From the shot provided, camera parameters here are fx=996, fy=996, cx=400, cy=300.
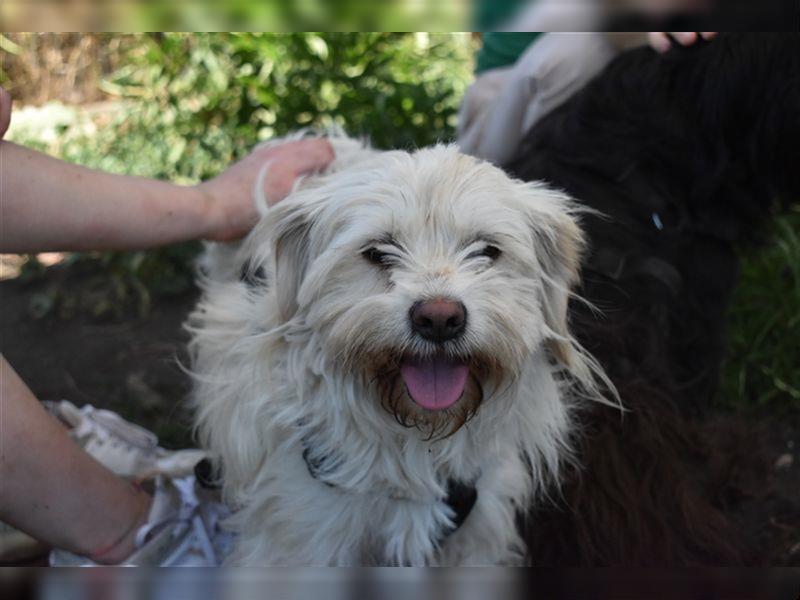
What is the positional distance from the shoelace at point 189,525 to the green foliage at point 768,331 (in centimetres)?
141

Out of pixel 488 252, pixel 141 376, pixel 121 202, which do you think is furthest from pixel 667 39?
pixel 141 376

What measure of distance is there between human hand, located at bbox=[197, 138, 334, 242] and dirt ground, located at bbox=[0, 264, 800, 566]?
391 millimetres

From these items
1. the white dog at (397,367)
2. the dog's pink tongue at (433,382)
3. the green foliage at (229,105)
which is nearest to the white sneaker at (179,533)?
the white dog at (397,367)

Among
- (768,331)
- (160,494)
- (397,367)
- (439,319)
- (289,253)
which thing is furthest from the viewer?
(768,331)

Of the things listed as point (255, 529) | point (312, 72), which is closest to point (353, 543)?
point (255, 529)

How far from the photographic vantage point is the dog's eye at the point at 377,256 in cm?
152

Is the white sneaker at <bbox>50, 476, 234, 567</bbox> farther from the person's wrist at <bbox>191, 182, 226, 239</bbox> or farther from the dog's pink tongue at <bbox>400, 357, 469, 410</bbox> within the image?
the dog's pink tongue at <bbox>400, 357, 469, 410</bbox>

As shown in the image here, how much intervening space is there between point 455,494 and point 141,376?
56.9 inches

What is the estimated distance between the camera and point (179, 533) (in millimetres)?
2072

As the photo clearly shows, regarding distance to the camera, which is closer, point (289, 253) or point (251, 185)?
point (289, 253)

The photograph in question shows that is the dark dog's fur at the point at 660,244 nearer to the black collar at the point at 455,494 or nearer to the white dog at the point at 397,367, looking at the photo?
the white dog at the point at 397,367

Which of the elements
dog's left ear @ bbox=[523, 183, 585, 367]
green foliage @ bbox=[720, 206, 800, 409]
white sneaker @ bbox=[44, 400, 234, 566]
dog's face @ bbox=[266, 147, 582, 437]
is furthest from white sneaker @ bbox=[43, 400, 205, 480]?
green foliage @ bbox=[720, 206, 800, 409]

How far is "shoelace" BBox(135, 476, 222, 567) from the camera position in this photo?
6.63 feet

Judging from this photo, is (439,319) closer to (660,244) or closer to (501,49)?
(660,244)
